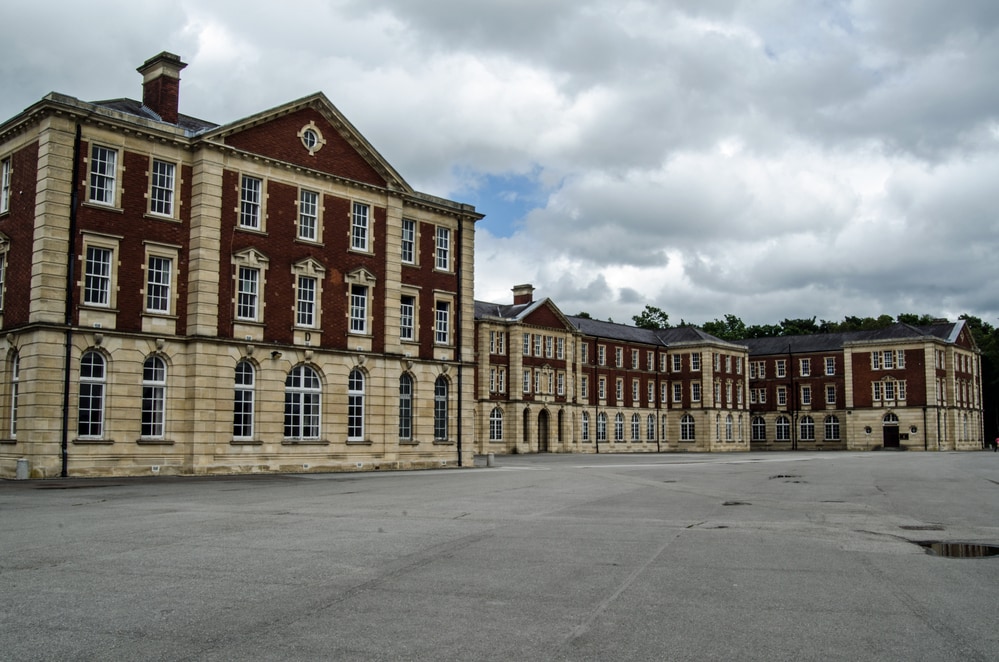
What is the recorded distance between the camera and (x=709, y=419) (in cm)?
9888

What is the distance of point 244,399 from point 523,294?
50.1 m

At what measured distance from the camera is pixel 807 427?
11031 cm

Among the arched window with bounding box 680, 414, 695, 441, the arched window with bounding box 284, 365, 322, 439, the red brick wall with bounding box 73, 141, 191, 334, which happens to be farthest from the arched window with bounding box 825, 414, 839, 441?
the red brick wall with bounding box 73, 141, 191, 334

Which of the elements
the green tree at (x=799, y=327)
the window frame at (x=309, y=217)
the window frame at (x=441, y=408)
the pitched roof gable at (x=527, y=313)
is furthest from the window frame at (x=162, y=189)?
the green tree at (x=799, y=327)

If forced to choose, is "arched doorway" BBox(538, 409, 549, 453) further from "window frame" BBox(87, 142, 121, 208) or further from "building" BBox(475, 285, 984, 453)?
"window frame" BBox(87, 142, 121, 208)

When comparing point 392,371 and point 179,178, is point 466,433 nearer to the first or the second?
point 392,371

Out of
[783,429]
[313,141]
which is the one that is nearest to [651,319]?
[783,429]

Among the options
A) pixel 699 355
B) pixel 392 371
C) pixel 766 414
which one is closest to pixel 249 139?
pixel 392 371

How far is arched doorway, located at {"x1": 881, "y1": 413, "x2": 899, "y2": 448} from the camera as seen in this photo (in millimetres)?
100250

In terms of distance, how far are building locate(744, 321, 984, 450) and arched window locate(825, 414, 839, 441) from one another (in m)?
0.12

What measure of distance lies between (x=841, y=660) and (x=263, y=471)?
3161cm

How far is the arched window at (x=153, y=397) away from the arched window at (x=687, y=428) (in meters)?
74.8

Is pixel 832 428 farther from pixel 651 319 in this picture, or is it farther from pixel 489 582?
pixel 489 582

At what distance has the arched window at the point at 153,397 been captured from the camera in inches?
1316
